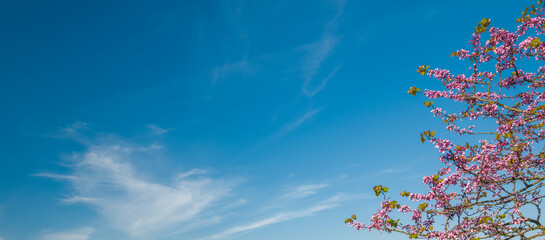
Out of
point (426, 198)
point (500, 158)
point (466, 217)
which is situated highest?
point (500, 158)

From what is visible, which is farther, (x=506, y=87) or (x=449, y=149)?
(x=506, y=87)

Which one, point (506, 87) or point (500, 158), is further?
point (506, 87)

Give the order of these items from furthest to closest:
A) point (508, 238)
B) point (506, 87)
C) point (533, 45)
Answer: point (506, 87) < point (533, 45) < point (508, 238)

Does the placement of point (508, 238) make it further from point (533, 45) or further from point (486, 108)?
point (533, 45)

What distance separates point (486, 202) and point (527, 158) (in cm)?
188

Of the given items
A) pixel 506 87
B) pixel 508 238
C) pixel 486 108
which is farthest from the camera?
pixel 506 87

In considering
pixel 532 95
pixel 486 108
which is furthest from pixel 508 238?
pixel 532 95

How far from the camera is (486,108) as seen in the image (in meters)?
12.3

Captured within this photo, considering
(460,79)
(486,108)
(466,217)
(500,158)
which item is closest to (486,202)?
(466,217)

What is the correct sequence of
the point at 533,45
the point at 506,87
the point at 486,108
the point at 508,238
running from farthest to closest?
the point at 506,87 < the point at 486,108 < the point at 533,45 < the point at 508,238

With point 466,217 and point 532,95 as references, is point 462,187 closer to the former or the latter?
point 466,217

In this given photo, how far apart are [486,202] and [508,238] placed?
1.13 meters

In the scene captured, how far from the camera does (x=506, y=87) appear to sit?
43.7 ft

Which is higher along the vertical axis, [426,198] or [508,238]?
[426,198]
